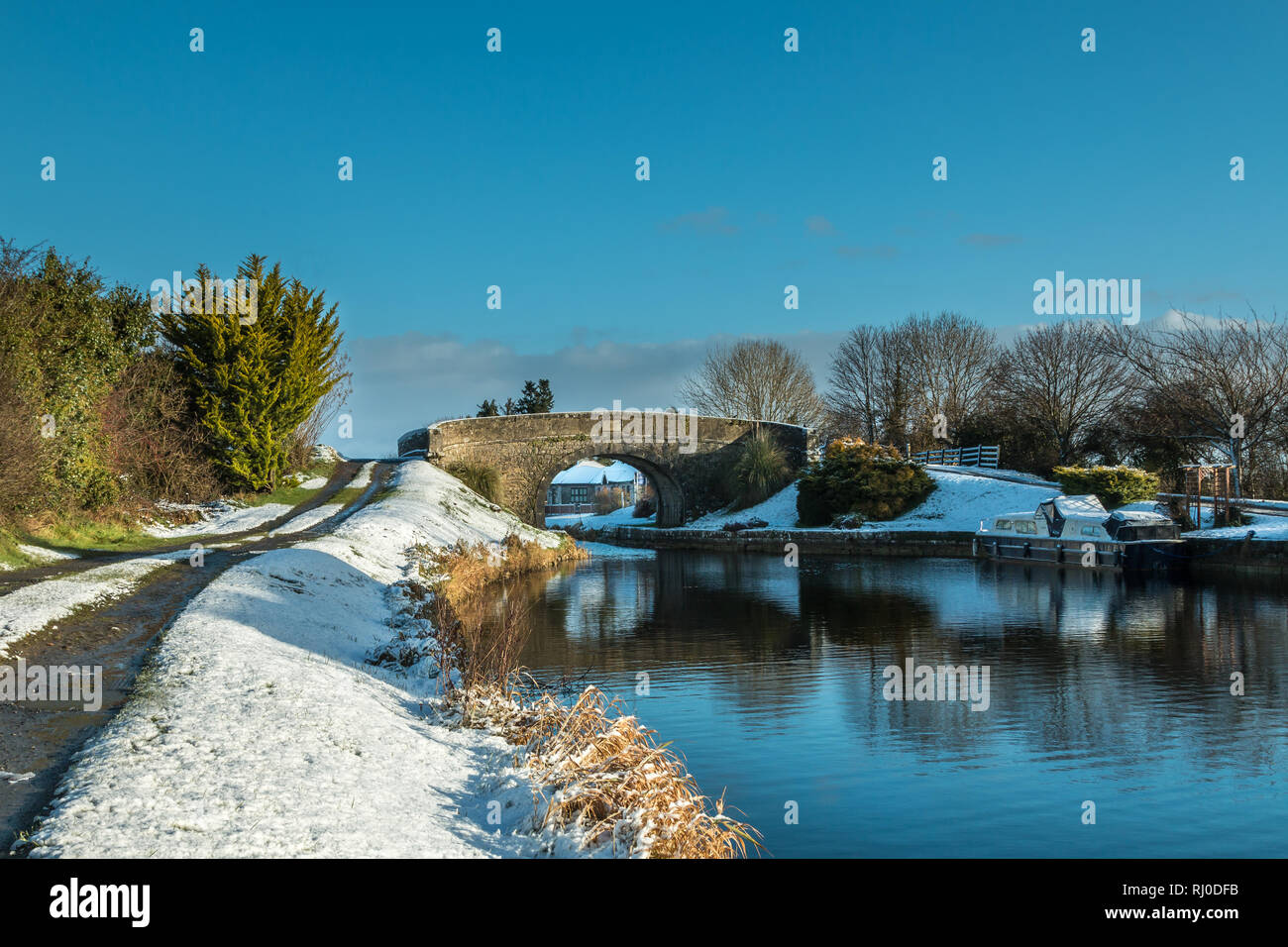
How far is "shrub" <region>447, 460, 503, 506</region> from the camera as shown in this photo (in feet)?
123

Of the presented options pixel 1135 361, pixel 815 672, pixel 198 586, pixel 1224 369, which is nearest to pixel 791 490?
pixel 1135 361

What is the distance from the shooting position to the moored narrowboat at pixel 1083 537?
77.6ft

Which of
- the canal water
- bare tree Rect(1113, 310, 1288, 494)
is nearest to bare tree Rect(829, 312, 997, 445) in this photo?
bare tree Rect(1113, 310, 1288, 494)

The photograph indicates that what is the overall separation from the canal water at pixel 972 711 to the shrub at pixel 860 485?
15.1m

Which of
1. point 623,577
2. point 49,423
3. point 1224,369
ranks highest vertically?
point 1224,369

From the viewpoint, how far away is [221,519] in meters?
23.0

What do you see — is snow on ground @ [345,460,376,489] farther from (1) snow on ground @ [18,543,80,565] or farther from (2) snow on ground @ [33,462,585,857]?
(2) snow on ground @ [33,462,585,857]

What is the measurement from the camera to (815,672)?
12.4 meters

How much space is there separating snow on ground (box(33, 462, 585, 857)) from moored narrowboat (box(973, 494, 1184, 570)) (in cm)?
2040

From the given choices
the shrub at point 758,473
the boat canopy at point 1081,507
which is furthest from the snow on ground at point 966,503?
the shrub at point 758,473

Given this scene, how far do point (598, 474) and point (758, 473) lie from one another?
3488cm

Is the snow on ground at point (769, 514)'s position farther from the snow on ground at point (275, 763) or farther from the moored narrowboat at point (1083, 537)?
the snow on ground at point (275, 763)
